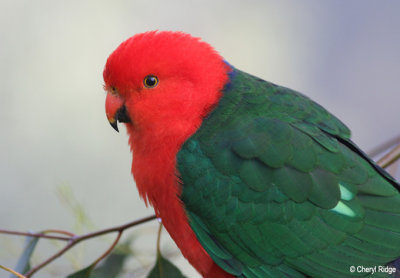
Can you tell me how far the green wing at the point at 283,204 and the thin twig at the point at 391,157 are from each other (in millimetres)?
128

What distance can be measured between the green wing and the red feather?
0.05 meters

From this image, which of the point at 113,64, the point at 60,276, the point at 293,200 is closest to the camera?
the point at 293,200

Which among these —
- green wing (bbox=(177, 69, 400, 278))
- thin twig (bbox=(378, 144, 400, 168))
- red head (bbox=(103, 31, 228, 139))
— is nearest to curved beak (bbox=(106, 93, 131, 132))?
red head (bbox=(103, 31, 228, 139))

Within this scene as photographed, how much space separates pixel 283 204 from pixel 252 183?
98mm

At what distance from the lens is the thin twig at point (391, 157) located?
1.67 metres

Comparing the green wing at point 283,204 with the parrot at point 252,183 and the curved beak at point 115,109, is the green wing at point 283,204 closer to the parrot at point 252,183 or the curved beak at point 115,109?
the parrot at point 252,183

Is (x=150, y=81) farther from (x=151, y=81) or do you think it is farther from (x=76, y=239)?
(x=76, y=239)

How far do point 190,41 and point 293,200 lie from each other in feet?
1.78

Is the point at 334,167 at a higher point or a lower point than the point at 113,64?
lower

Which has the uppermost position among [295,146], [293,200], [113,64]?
[113,64]

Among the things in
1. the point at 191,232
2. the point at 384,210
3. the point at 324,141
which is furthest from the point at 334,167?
the point at 191,232

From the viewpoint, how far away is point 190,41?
171 centimetres

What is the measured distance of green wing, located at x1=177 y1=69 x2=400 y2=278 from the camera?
1.55 meters

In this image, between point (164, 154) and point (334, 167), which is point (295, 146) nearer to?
point (334, 167)
